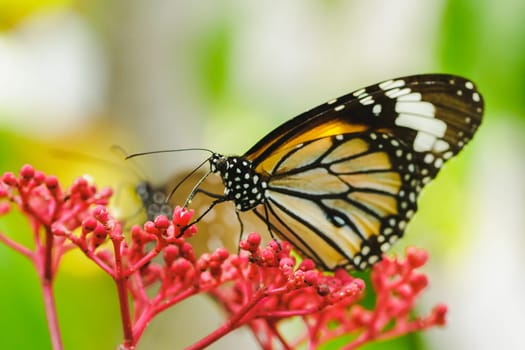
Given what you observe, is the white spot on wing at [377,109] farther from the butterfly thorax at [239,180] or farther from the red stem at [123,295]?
the red stem at [123,295]

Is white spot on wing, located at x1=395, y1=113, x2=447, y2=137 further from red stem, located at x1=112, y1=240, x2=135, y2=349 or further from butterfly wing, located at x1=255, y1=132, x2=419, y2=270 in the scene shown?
red stem, located at x1=112, y1=240, x2=135, y2=349

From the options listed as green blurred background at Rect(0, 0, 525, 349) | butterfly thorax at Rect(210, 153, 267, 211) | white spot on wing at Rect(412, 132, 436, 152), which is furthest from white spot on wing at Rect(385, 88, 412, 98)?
green blurred background at Rect(0, 0, 525, 349)

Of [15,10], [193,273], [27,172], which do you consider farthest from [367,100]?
[15,10]

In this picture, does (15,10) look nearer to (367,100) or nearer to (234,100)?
(234,100)

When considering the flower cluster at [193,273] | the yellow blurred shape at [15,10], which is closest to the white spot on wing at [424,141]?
the flower cluster at [193,273]

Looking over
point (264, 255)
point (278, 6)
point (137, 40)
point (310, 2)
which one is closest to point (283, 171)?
point (264, 255)

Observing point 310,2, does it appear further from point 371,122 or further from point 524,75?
point 371,122
